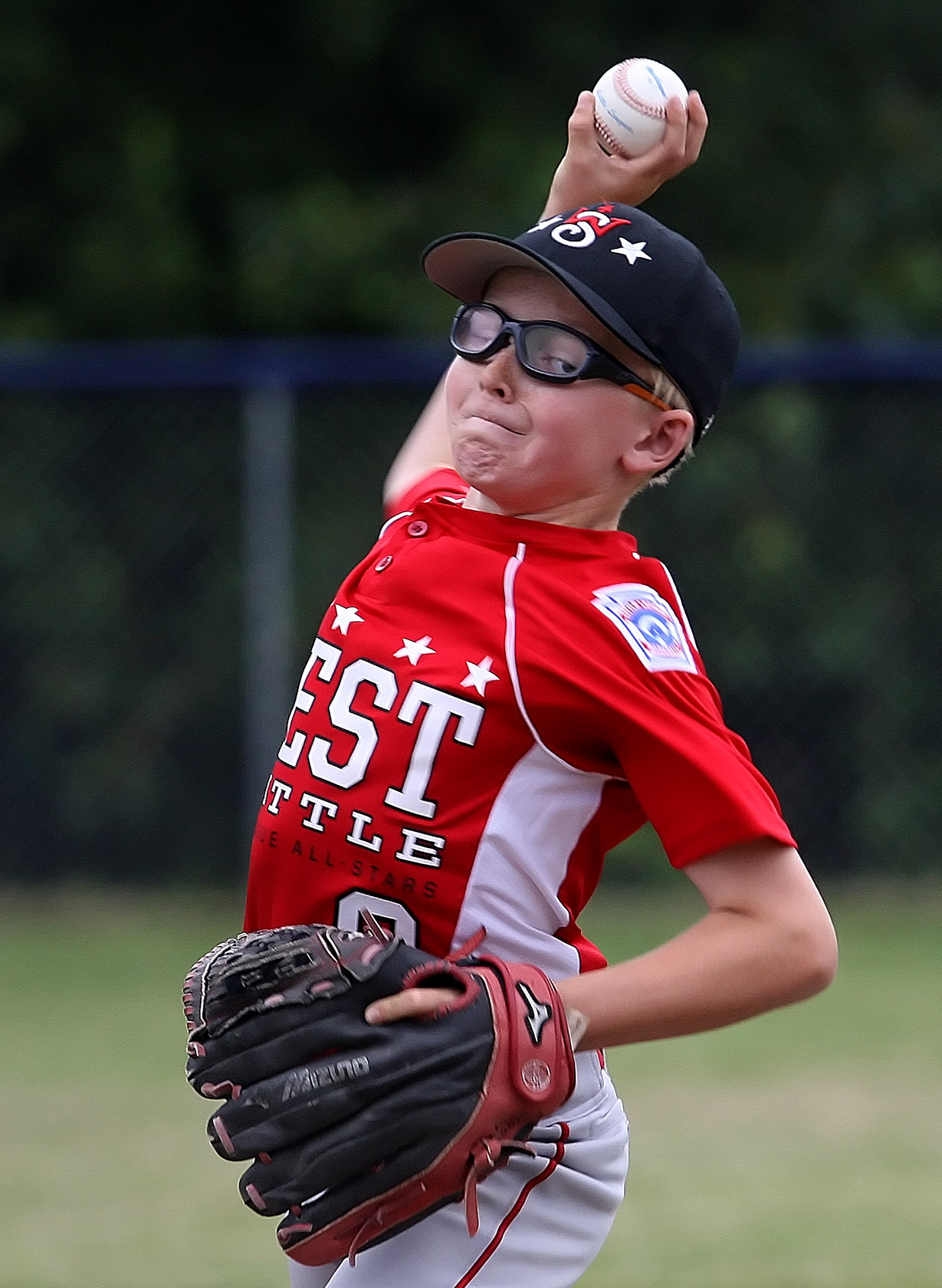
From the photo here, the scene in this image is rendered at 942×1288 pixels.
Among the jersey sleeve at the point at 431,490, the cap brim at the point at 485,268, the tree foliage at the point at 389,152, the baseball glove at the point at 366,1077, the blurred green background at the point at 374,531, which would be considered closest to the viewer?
the baseball glove at the point at 366,1077

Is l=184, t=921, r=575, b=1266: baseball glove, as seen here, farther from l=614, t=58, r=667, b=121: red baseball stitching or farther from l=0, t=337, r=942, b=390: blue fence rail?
l=0, t=337, r=942, b=390: blue fence rail

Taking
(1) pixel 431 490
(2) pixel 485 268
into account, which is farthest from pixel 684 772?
(1) pixel 431 490

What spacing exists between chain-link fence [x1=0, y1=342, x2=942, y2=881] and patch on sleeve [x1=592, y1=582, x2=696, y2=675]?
5.69 meters

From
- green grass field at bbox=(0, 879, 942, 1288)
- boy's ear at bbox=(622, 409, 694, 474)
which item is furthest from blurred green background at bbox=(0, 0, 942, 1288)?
boy's ear at bbox=(622, 409, 694, 474)

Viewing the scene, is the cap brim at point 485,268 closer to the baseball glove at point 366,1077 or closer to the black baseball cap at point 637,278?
the black baseball cap at point 637,278

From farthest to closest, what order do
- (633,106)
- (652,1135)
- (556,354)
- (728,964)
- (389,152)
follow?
(389,152) → (652,1135) → (633,106) → (556,354) → (728,964)

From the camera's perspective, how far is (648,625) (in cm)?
198

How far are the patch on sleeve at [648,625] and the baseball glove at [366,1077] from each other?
0.38 meters

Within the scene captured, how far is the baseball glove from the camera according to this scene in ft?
5.91

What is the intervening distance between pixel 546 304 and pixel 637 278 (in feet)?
0.37

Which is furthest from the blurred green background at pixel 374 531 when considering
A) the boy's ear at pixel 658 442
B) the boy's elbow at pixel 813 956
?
the boy's ear at pixel 658 442

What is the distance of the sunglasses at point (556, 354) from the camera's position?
2035mm

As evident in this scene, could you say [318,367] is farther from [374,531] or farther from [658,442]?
[658,442]

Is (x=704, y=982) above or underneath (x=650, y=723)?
underneath
